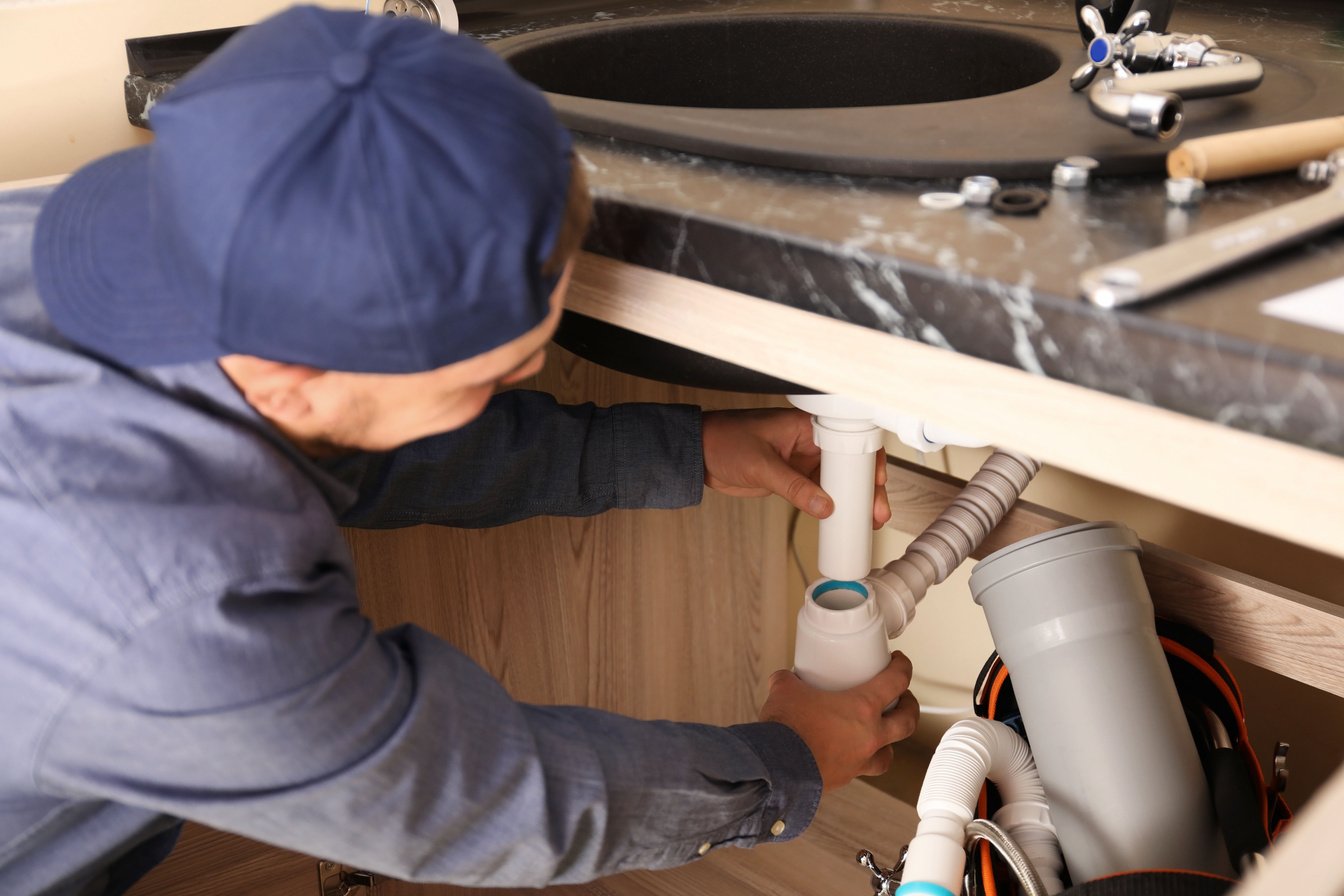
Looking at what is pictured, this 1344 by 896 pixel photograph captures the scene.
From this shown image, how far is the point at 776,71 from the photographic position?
1.08 meters

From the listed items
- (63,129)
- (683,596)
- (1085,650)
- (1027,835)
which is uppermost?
(63,129)

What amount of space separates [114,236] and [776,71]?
680mm

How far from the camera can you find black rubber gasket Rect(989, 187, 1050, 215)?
54cm

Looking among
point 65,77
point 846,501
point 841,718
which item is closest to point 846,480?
point 846,501

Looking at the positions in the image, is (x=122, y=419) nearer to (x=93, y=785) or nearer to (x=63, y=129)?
(x=93, y=785)

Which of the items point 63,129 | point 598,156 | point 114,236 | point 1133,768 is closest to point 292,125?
point 114,236

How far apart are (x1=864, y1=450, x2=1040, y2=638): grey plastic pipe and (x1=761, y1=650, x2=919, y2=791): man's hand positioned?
0.15ft

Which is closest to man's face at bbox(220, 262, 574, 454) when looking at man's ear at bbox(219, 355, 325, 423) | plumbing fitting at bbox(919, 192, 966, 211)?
man's ear at bbox(219, 355, 325, 423)

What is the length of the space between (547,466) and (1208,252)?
564 millimetres

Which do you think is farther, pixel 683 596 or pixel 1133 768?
pixel 683 596

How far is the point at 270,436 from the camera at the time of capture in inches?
22.1

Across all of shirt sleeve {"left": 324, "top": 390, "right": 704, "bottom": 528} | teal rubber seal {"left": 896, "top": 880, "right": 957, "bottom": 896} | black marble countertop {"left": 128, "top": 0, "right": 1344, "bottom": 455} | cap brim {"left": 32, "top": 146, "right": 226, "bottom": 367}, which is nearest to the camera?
black marble countertop {"left": 128, "top": 0, "right": 1344, "bottom": 455}

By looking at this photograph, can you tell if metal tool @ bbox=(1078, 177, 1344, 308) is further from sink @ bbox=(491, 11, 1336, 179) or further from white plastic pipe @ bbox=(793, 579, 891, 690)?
white plastic pipe @ bbox=(793, 579, 891, 690)

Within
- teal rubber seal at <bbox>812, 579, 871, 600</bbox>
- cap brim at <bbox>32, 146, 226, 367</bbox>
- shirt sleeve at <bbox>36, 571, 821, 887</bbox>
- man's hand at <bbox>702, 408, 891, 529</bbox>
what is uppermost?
cap brim at <bbox>32, 146, 226, 367</bbox>
